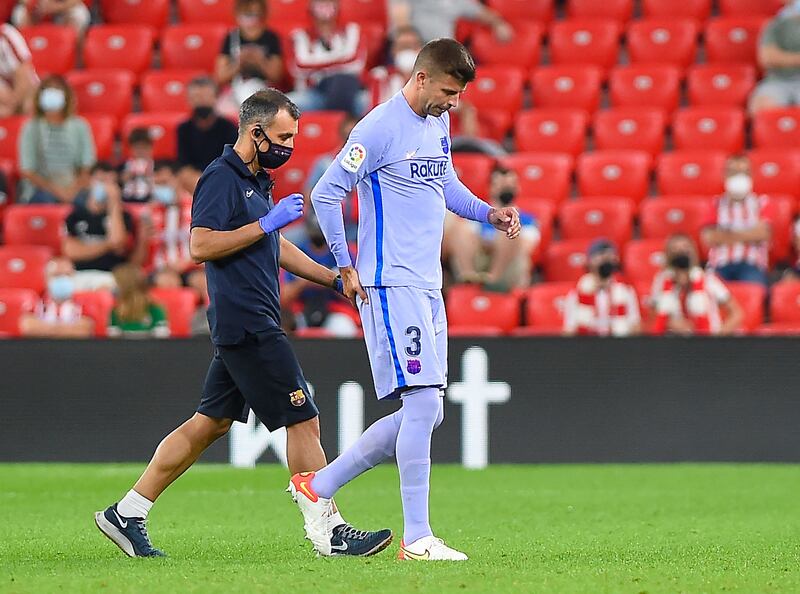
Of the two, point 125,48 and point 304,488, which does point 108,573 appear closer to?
point 304,488

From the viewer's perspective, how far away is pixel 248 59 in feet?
50.0

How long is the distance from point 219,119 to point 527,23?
373cm

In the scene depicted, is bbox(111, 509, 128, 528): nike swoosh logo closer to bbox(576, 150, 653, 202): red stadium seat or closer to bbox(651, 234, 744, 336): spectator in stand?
bbox(651, 234, 744, 336): spectator in stand

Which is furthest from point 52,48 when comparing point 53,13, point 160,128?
point 160,128

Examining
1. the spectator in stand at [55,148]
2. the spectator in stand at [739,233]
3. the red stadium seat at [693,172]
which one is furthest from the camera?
the spectator in stand at [55,148]

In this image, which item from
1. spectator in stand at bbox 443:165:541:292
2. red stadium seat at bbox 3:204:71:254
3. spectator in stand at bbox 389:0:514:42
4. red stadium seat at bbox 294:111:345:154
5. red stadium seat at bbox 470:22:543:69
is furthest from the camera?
red stadium seat at bbox 470:22:543:69

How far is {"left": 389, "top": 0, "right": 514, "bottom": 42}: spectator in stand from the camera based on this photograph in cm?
1519

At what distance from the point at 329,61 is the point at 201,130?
5.16 feet

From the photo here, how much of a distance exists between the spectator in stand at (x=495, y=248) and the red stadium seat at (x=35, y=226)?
151 inches

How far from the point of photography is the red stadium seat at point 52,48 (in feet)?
54.9

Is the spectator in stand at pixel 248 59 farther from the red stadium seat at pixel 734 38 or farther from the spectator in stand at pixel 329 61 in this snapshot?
the red stadium seat at pixel 734 38

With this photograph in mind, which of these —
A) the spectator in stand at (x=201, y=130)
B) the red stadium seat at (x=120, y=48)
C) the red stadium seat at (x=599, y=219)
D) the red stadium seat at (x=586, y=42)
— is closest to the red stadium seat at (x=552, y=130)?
the red stadium seat at (x=586, y=42)

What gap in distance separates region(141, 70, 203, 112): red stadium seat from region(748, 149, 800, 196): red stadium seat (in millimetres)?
5964

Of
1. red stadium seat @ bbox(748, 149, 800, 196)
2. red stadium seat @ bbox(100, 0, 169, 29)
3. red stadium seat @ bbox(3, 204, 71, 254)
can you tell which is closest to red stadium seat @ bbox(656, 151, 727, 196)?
red stadium seat @ bbox(748, 149, 800, 196)
